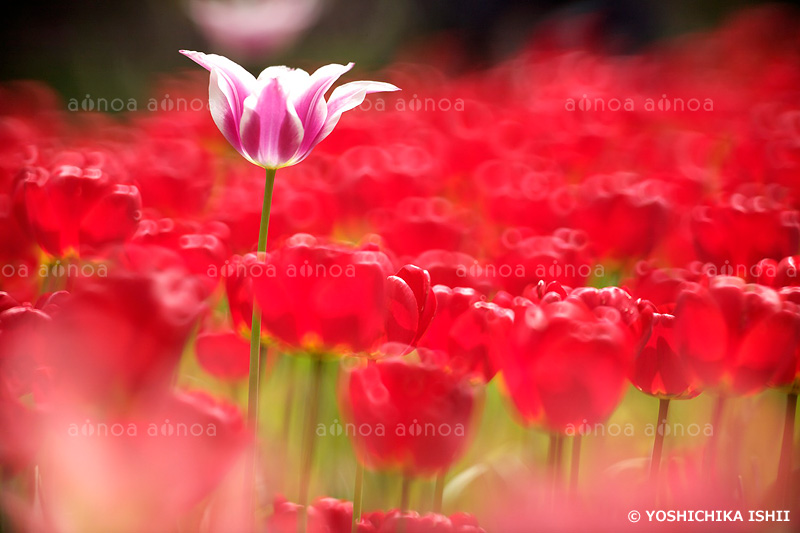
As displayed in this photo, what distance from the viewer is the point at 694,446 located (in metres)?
0.56

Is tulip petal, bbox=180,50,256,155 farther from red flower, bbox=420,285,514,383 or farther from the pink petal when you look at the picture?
red flower, bbox=420,285,514,383

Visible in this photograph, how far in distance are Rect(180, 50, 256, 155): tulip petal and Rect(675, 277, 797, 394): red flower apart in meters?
0.29

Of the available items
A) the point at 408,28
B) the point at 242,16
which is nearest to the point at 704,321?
the point at 242,16

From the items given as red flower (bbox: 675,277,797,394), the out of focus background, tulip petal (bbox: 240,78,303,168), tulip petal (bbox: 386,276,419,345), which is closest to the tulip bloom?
tulip petal (bbox: 240,78,303,168)

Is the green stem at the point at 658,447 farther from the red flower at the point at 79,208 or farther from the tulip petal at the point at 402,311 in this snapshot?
the red flower at the point at 79,208

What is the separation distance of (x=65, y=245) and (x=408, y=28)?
289cm

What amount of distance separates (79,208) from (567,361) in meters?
0.33

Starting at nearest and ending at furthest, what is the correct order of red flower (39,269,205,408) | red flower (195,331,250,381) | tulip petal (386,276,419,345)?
red flower (39,269,205,408)
tulip petal (386,276,419,345)
red flower (195,331,250,381)

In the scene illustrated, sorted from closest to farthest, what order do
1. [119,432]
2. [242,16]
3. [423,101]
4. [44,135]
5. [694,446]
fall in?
[119,432] → [694,446] → [44,135] → [423,101] → [242,16]

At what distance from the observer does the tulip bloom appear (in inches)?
17.5

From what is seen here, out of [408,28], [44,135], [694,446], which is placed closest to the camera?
[694,446]

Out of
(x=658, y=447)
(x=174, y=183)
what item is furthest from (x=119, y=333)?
(x=174, y=183)

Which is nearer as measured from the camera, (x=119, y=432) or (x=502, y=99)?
(x=119, y=432)

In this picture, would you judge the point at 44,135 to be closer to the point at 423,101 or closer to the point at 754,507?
the point at 423,101
